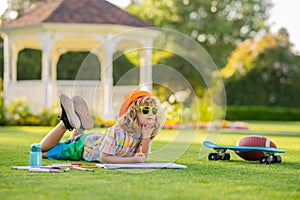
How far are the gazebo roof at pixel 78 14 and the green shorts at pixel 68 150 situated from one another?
407 inches

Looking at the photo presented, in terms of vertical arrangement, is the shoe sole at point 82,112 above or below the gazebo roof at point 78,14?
below

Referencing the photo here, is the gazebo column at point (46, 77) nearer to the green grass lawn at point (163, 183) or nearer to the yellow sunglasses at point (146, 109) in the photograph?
the green grass lawn at point (163, 183)

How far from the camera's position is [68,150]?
6.84m

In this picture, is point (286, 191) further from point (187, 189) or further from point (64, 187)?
point (64, 187)

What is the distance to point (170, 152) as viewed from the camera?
739 centimetres

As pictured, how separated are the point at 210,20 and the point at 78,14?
20.0 metres

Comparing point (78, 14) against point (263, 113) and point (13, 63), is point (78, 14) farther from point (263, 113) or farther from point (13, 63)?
point (263, 113)

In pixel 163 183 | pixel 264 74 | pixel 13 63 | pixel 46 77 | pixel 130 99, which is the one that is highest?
pixel 264 74

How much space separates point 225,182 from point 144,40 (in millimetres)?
13084

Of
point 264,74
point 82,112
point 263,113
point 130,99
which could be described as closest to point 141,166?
point 130,99

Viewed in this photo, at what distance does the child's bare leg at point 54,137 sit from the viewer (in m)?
6.82

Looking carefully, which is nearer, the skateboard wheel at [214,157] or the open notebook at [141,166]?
the open notebook at [141,166]

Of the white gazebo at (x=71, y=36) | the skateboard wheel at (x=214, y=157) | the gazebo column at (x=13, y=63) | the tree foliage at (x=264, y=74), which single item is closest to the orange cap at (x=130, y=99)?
the skateboard wheel at (x=214, y=157)

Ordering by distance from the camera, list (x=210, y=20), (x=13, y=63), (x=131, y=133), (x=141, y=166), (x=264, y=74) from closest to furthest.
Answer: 1. (x=141, y=166)
2. (x=131, y=133)
3. (x=13, y=63)
4. (x=264, y=74)
5. (x=210, y=20)
